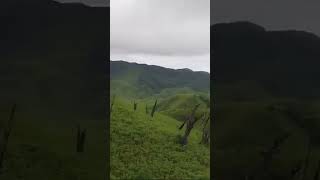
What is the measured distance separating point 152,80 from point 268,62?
361 ft

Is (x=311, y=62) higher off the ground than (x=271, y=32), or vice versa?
(x=271, y=32)

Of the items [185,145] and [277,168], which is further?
[185,145]

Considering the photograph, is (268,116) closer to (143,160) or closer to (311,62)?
(311,62)

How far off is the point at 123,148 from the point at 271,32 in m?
18.0

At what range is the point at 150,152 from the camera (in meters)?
32.8

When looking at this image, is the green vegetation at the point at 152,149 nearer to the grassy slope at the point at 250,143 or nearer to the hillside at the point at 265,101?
the grassy slope at the point at 250,143

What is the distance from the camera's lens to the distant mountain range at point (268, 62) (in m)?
16.3
